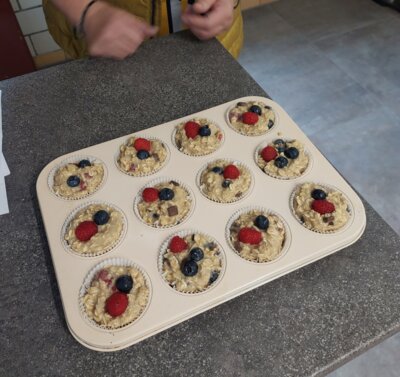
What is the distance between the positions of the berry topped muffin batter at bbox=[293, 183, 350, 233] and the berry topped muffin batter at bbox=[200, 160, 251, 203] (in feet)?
0.39

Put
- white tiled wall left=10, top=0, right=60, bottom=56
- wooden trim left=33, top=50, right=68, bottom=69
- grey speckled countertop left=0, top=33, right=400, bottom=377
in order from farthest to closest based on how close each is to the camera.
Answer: wooden trim left=33, top=50, right=68, bottom=69 < white tiled wall left=10, top=0, right=60, bottom=56 < grey speckled countertop left=0, top=33, right=400, bottom=377

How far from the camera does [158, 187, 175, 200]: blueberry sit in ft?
2.95

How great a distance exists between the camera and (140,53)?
4.23 ft

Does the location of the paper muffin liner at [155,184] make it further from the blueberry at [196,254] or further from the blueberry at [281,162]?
the blueberry at [281,162]

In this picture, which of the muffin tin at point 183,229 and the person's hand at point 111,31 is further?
the person's hand at point 111,31

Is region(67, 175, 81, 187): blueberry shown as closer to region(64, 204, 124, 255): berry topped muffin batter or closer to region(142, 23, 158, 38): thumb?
region(64, 204, 124, 255): berry topped muffin batter

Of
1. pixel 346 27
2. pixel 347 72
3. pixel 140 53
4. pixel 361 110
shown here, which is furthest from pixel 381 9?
pixel 140 53

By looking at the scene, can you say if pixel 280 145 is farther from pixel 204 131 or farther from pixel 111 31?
pixel 111 31

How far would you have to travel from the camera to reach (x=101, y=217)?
86cm

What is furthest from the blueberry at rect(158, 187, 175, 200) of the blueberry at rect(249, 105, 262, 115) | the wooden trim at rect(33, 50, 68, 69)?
the wooden trim at rect(33, 50, 68, 69)

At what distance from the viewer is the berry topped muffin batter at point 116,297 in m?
0.73

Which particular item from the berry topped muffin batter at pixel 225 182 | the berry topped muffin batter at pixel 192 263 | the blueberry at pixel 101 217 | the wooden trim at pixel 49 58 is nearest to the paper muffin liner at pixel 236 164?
the berry topped muffin batter at pixel 225 182

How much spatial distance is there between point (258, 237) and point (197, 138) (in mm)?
313

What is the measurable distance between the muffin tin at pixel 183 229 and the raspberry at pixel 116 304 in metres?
0.03
